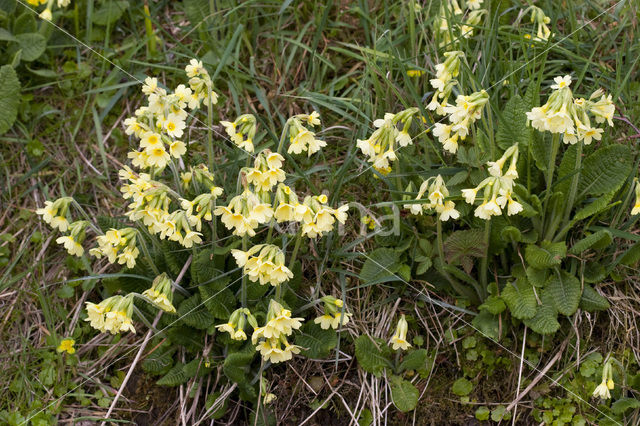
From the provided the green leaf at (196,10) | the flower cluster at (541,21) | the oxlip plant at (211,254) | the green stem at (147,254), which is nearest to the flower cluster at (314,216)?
the oxlip plant at (211,254)

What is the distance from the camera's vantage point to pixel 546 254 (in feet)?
8.81

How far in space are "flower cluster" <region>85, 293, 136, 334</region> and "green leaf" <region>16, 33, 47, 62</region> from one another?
5.70 ft

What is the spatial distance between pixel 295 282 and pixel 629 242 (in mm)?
1311

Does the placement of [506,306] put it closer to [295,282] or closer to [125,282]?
[295,282]

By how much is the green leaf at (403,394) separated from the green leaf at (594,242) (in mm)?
794

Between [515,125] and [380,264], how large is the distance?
751 mm

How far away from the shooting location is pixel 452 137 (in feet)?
8.62

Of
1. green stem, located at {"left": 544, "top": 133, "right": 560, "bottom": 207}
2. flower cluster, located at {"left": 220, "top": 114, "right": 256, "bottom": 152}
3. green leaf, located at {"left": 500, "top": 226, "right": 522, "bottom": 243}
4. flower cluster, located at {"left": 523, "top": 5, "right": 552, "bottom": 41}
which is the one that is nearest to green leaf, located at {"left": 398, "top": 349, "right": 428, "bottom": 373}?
green leaf, located at {"left": 500, "top": 226, "right": 522, "bottom": 243}

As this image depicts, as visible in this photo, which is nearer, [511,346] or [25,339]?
[511,346]

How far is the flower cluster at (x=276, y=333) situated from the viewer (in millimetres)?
2449

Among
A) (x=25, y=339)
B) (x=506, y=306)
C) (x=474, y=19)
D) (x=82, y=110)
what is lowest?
(x=25, y=339)

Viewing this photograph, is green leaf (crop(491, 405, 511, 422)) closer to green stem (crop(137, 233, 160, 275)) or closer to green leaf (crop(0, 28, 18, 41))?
green stem (crop(137, 233, 160, 275))

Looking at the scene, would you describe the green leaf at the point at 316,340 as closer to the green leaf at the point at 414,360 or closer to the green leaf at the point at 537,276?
the green leaf at the point at 414,360

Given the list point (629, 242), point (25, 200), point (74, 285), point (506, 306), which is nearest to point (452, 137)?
point (506, 306)
